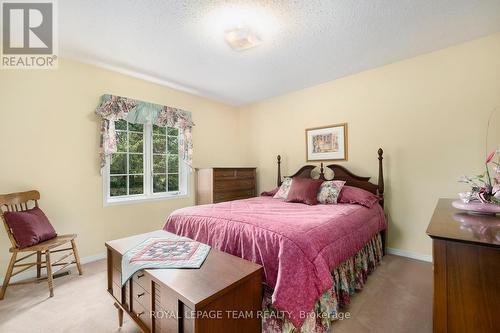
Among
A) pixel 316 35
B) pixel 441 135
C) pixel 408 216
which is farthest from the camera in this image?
pixel 408 216

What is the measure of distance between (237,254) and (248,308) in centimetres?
44

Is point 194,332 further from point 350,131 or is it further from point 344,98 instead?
point 344,98

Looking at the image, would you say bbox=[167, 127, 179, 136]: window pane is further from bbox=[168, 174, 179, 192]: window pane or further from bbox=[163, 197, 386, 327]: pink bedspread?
bbox=[163, 197, 386, 327]: pink bedspread

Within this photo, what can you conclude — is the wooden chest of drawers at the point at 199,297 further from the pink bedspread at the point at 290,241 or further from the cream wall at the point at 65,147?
the cream wall at the point at 65,147

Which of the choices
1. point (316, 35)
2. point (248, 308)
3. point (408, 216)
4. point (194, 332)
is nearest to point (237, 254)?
point (248, 308)

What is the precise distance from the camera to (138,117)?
3191 mm

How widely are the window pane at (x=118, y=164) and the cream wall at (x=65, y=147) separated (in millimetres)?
219

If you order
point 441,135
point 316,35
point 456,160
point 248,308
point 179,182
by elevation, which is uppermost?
point 316,35

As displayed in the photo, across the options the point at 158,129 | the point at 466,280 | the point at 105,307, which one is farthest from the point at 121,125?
the point at 466,280

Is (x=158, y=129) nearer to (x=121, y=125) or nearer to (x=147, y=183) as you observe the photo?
(x=121, y=125)

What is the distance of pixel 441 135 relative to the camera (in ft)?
8.52

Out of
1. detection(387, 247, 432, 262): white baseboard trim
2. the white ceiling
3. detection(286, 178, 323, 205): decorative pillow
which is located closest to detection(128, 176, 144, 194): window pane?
the white ceiling

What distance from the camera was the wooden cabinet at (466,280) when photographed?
0.96 meters

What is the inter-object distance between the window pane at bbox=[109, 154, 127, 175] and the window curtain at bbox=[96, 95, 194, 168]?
0.21m
